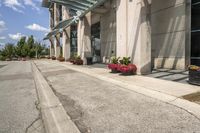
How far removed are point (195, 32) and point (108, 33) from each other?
12.5 meters

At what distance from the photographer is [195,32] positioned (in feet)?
45.8

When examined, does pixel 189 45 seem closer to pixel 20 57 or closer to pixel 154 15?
pixel 154 15

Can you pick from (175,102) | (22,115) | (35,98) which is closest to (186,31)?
(175,102)

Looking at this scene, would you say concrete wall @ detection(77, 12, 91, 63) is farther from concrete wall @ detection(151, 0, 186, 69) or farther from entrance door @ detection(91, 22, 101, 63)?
concrete wall @ detection(151, 0, 186, 69)

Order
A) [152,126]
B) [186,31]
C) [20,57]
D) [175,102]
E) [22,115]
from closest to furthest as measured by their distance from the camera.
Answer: [152,126], [22,115], [175,102], [186,31], [20,57]

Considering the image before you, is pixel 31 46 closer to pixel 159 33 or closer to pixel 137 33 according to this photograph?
pixel 159 33

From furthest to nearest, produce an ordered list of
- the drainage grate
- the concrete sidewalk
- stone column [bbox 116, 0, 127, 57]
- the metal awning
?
1. the metal awning
2. stone column [bbox 116, 0, 127, 57]
3. the drainage grate
4. the concrete sidewalk

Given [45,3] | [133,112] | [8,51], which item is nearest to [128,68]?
[133,112]

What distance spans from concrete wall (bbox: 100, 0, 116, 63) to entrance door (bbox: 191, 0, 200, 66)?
10161 millimetres

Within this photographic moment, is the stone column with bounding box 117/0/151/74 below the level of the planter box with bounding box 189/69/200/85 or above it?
above

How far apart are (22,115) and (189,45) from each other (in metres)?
12.7

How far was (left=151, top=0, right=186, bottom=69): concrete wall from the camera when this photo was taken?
1442 centimetres

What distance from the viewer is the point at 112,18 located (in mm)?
23594

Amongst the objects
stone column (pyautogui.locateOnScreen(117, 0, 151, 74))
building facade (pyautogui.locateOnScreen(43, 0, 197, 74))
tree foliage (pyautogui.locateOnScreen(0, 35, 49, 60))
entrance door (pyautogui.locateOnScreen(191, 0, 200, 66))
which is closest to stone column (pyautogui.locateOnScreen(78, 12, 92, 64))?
building facade (pyautogui.locateOnScreen(43, 0, 197, 74))
